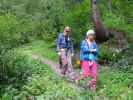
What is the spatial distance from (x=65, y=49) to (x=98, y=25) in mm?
5761

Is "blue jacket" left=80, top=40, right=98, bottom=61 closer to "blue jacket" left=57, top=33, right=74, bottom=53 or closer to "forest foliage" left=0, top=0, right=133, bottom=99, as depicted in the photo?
"blue jacket" left=57, top=33, right=74, bottom=53

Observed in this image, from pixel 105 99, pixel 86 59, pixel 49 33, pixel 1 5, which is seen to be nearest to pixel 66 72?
pixel 86 59

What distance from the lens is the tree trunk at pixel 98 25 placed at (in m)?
18.8

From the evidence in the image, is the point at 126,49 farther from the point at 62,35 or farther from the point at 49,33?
the point at 49,33

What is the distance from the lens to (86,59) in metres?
11.8

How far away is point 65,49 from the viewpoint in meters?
13.8

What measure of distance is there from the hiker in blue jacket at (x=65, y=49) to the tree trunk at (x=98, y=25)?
4.90 meters

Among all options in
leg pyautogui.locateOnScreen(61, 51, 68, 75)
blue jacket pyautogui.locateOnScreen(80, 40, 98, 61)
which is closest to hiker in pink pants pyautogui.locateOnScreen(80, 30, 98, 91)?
blue jacket pyautogui.locateOnScreen(80, 40, 98, 61)

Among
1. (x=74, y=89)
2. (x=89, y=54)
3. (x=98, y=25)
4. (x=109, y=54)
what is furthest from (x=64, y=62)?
(x=98, y=25)

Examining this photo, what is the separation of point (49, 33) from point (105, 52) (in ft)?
38.3

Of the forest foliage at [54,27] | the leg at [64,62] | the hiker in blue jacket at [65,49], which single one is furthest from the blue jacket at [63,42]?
the forest foliage at [54,27]

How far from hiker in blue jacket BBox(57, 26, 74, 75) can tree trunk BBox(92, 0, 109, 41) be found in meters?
4.90

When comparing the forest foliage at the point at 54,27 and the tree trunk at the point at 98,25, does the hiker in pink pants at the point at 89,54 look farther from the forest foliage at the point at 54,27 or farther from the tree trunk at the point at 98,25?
the tree trunk at the point at 98,25

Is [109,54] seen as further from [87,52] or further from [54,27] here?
[54,27]
